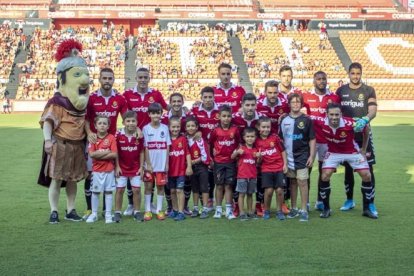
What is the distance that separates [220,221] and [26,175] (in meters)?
5.99

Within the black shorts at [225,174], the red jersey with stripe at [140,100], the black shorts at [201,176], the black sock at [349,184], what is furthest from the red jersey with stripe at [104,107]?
the black sock at [349,184]

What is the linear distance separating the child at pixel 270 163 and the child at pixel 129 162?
158 centimetres

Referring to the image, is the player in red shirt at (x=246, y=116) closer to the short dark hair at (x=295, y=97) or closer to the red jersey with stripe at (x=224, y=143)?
the red jersey with stripe at (x=224, y=143)

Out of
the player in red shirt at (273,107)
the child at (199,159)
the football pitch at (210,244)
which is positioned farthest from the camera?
the player in red shirt at (273,107)

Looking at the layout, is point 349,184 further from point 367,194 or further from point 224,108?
point 224,108

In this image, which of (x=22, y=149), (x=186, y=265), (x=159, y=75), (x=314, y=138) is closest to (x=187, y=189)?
(x=314, y=138)

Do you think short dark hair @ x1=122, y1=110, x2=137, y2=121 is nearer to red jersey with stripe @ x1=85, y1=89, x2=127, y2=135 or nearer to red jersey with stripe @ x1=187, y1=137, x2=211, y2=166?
red jersey with stripe @ x1=85, y1=89, x2=127, y2=135

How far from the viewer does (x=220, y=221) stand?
Result: 820 cm

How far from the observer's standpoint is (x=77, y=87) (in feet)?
27.5

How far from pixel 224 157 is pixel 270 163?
1.98 ft

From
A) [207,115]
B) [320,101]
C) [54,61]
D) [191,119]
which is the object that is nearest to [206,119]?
[207,115]

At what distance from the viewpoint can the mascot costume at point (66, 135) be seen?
8195 millimetres

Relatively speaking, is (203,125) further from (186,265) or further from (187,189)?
(186,265)

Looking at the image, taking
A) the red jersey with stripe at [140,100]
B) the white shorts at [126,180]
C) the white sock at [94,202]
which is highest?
the red jersey with stripe at [140,100]
